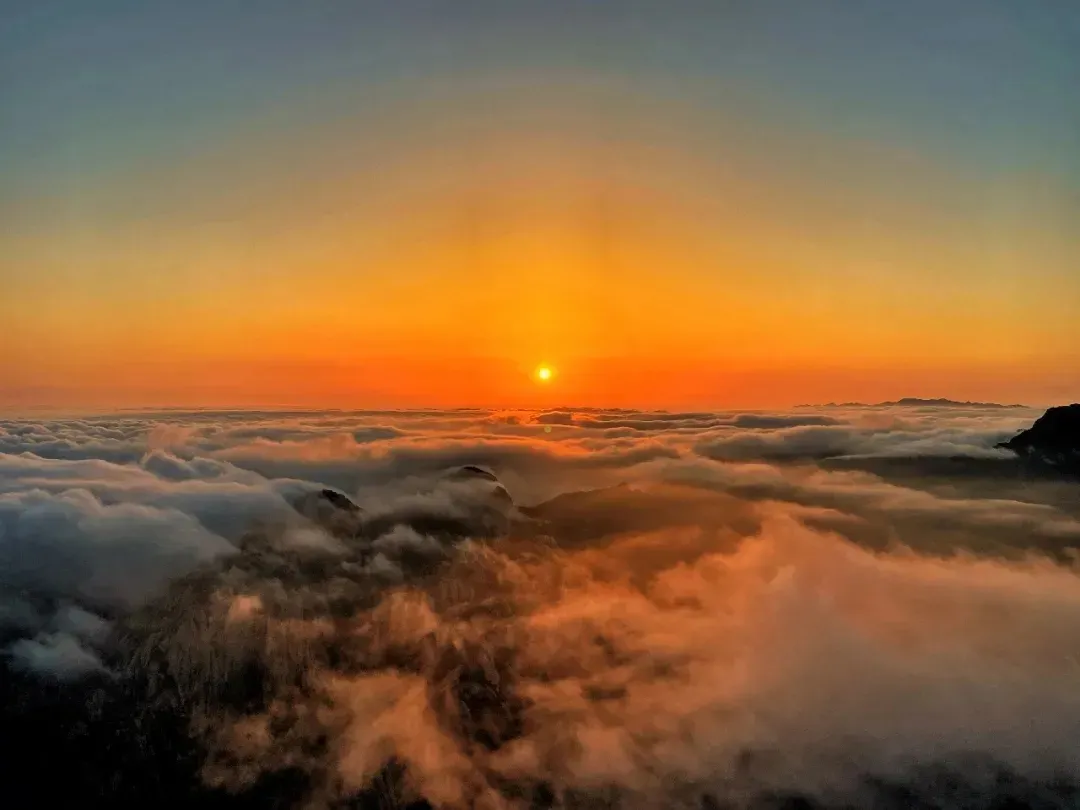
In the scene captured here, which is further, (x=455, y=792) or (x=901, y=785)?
(x=455, y=792)

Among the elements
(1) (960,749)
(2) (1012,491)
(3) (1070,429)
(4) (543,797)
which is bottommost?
(4) (543,797)

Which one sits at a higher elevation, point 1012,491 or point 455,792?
point 1012,491

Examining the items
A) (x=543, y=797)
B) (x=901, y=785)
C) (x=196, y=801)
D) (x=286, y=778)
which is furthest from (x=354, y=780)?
(x=901, y=785)

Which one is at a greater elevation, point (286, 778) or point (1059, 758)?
point (1059, 758)

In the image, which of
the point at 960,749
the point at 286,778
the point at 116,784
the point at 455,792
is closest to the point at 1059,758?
the point at 960,749

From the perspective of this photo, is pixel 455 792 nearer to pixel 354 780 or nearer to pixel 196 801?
pixel 354 780

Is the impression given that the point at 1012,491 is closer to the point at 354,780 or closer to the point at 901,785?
the point at 901,785
